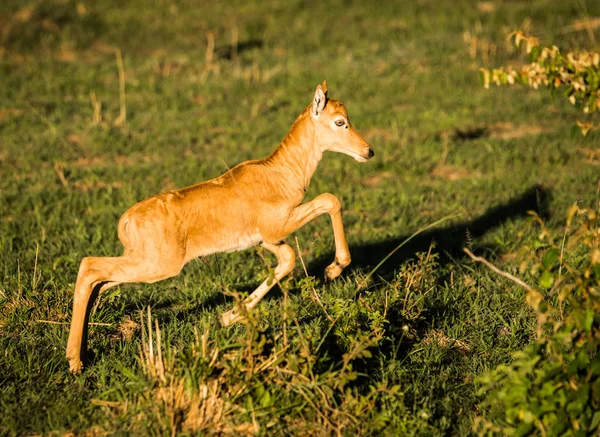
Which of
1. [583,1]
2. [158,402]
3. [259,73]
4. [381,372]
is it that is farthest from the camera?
[583,1]

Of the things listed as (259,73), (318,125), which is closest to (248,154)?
(259,73)

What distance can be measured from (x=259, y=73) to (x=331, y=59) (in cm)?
183

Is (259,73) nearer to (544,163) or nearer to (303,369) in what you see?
(544,163)

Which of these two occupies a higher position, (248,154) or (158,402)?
(158,402)

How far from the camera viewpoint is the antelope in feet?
19.7

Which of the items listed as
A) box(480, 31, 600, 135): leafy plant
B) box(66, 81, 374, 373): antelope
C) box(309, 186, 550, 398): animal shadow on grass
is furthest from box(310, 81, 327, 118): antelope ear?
box(309, 186, 550, 398): animal shadow on grass

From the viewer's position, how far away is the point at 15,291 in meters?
7.21

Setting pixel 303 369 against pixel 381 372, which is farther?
pixel 381 372

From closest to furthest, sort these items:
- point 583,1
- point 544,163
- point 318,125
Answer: point 318,125 → point 544,163 → point 583,1

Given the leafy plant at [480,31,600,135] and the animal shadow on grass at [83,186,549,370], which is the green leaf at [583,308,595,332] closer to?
→ the animal shadow on grass at [83,186,549,370]

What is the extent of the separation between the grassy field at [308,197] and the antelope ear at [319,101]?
114 centimetres

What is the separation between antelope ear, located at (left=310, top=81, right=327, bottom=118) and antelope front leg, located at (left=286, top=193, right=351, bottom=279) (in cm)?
70

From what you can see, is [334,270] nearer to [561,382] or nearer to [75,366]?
[75,366]

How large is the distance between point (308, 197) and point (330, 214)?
3811mm
